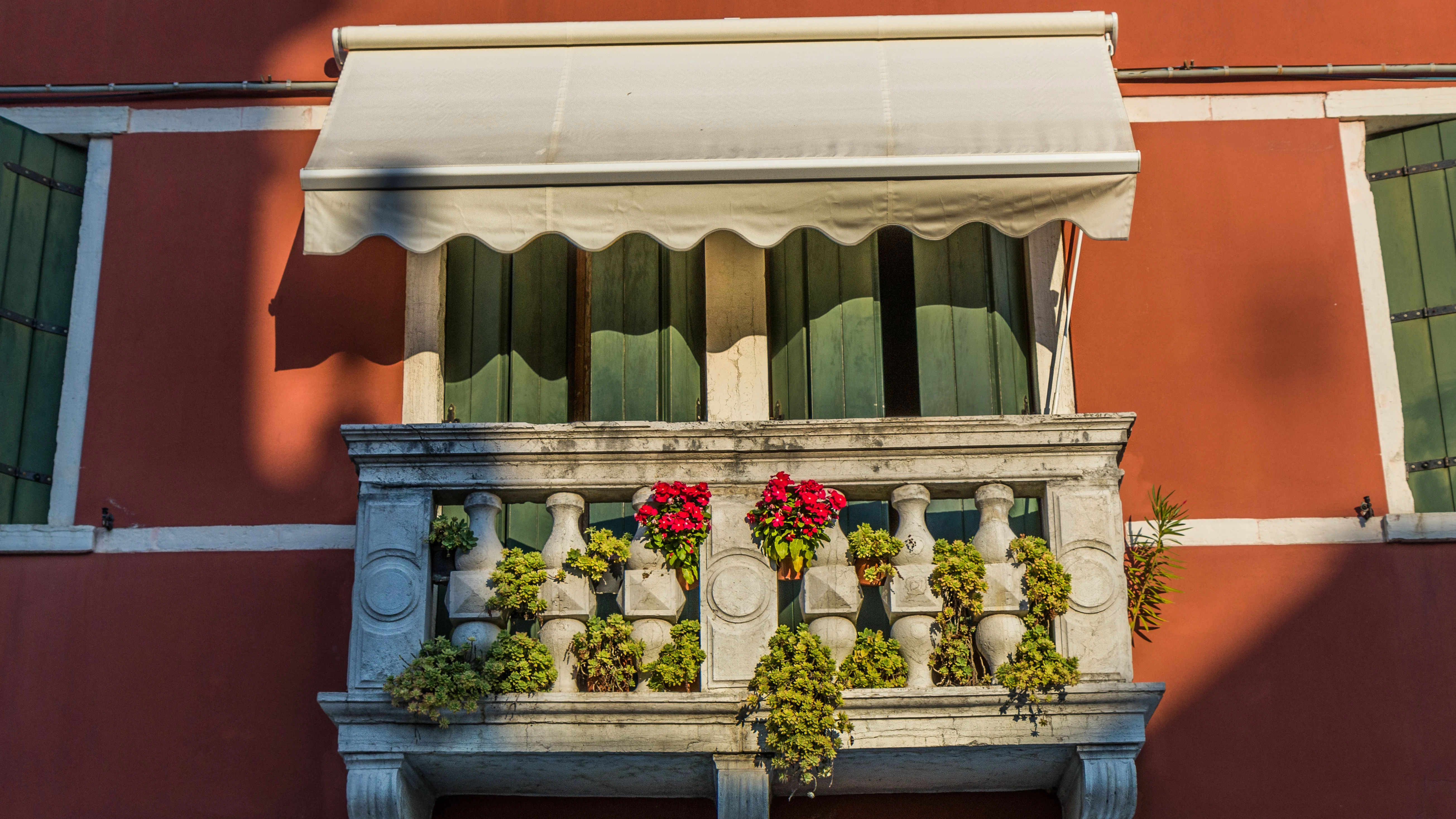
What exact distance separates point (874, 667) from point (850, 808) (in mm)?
757

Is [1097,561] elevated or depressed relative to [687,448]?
depressed

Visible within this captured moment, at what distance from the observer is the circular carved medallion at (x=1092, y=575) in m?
6.34

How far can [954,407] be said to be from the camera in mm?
7418

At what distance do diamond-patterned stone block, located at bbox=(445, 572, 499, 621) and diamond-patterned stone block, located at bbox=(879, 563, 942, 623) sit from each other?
1.42m

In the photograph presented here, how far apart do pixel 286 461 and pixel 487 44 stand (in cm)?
191

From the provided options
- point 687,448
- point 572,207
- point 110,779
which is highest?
point 572,207

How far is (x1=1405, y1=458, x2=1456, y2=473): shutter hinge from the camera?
7113 millimetres

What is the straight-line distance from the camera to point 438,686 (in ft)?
20.1

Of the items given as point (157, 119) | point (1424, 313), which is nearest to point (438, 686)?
point (157, 119)

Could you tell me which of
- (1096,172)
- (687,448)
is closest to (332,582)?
(687,448)

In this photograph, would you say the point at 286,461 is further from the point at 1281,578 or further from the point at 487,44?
the point at 1281,578

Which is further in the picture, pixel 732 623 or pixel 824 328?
pixel 824 328

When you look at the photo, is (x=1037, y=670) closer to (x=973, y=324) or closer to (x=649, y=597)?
(x=649, y=597)

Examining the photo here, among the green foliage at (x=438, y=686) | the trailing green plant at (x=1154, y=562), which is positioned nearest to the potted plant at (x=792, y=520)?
the green foliage at (x=438, y=686)
